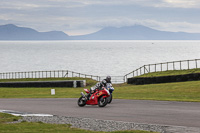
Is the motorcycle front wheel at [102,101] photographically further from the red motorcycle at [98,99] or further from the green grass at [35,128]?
the green grass at [35,128]

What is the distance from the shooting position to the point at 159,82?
4384cm

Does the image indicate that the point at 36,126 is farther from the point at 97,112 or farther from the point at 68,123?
the point at 97,112

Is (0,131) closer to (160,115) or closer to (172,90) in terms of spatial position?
(160,115)

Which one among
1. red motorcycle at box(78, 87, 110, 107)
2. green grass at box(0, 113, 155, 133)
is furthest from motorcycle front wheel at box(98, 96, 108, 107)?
green grass at box(0, 113, 155, 133)

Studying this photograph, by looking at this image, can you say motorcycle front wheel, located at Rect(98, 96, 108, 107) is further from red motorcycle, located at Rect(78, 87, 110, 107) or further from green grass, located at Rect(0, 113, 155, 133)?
green grass, located at Rect(0, 113, 155, 133)

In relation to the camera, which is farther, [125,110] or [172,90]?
[172,90]

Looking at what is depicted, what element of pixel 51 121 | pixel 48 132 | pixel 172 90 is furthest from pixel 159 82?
pixel 48 132

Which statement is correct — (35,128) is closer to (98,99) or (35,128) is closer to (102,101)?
(102,101)

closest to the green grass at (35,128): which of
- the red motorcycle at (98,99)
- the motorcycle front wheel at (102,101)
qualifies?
the red motorcycle at (98,99)

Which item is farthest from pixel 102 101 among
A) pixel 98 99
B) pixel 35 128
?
pixel 35 128

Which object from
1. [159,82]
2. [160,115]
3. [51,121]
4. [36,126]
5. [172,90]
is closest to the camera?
[36,126]

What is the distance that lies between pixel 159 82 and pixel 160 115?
26835 millimetres

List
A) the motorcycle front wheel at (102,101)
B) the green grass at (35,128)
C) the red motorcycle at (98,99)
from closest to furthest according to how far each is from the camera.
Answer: the green grass at (35,128)
the red motorcycle at (98,99)
the motorcycle front wheel at (102,101)

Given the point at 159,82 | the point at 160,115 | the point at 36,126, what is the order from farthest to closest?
the point at 159,82
the point at 160,115
the point at 36,126
